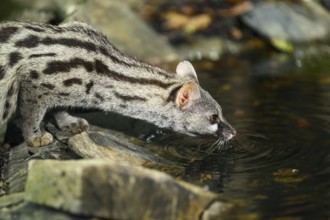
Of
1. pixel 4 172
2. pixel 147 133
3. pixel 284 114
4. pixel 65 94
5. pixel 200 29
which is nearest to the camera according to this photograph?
pixel 4 172

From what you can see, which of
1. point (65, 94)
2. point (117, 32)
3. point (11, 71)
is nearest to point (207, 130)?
point (65, 94)

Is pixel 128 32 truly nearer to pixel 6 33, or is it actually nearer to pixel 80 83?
pixel 80 83

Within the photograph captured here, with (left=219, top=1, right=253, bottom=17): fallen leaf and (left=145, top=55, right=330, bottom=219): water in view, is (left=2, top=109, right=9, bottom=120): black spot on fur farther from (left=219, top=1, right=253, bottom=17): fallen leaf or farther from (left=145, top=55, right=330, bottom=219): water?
(left=219, top=1, right=253, bottom=17): fallen leaf

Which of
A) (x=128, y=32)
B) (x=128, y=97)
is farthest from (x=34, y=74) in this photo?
(x=128, y=32)

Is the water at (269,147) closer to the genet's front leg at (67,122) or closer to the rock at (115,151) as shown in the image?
the rock at (115,151)

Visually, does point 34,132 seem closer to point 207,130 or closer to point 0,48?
point 0,48

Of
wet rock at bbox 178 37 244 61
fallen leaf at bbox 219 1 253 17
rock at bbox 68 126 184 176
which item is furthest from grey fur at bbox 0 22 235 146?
fallen leaf at bbox 219 1 253 17
